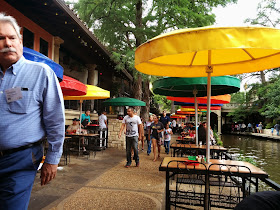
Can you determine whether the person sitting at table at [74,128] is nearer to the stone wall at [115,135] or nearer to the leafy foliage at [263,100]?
the stone wall at [115,135]

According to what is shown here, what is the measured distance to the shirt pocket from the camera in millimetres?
1632

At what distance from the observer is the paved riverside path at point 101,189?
400 cm

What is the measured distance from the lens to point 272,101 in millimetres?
30234

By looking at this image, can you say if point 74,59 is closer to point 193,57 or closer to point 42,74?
point 193,57

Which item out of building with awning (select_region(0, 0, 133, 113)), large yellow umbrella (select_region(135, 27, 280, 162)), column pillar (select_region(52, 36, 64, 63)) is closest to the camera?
large yellow umbrella (select_region(135, 27, 280, 162))

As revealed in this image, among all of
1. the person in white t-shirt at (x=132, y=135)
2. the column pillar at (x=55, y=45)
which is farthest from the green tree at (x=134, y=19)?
the person in white t-shirt at (x=132, y=135)

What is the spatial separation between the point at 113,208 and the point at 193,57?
9.55ft

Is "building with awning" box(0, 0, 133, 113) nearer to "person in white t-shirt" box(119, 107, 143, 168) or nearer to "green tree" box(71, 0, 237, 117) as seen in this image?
"green tree" box(71, 0, 237, 117)

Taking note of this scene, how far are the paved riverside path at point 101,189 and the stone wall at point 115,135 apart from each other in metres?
4.17

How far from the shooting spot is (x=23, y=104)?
65.2 inches

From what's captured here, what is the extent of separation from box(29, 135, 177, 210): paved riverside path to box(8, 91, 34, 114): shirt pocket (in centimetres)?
274

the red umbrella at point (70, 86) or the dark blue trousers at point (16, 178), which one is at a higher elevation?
the red umbrella at point (70, 86)

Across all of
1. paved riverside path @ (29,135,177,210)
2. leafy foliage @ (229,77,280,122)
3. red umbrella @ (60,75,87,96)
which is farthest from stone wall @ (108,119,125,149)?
leafy foliage @ (229,77,280,122)

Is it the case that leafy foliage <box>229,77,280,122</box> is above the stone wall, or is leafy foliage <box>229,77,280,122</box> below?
above
